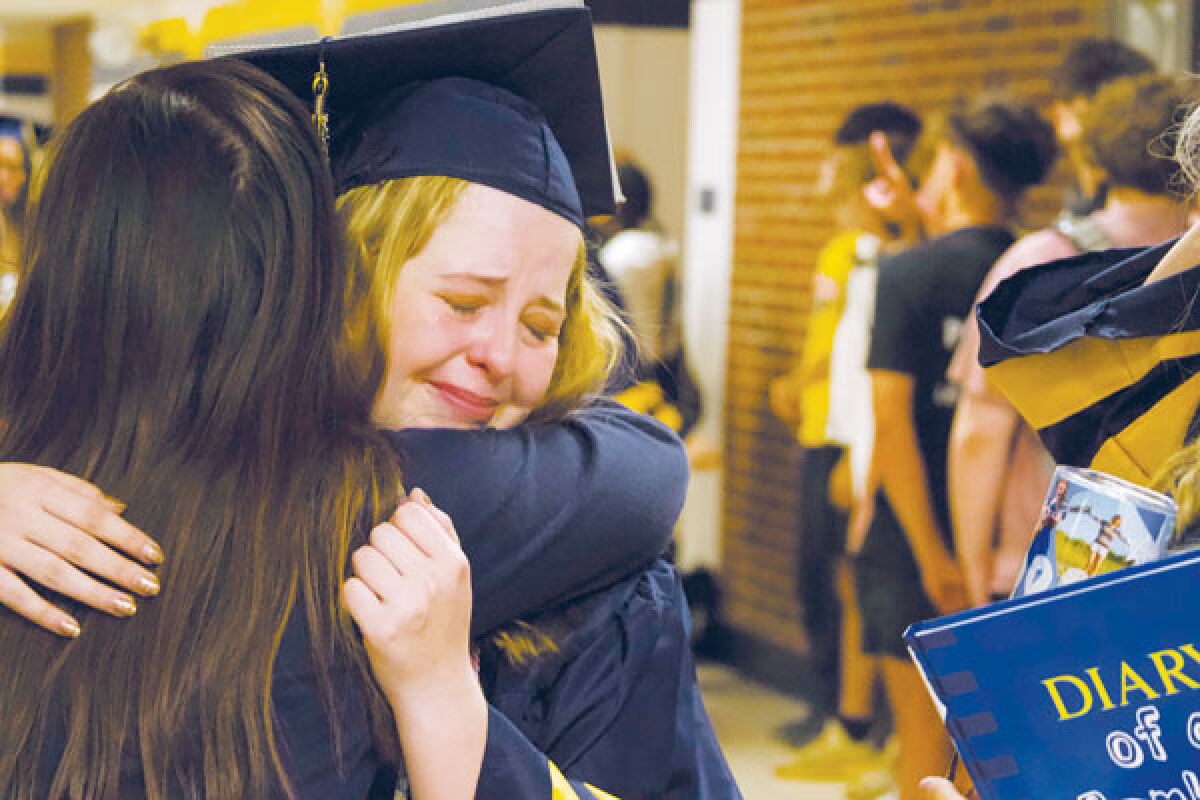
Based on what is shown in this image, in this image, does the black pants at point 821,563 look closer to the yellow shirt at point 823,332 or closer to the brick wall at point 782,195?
the yellow shirt at point 823,332

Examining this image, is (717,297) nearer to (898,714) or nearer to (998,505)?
(898,714)

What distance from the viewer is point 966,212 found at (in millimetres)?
3729

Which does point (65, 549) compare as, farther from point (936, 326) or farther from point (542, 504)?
point (936, 326)

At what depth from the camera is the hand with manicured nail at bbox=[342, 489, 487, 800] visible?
112cm

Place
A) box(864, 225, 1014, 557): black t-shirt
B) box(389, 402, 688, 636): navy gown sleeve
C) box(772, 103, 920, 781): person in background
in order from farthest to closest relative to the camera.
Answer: box(772, 103, 920, 781): person in background → box(864, 225, 1014, 557): black t-shirt → box(389, 402, 688, 636): navy gown sleeve

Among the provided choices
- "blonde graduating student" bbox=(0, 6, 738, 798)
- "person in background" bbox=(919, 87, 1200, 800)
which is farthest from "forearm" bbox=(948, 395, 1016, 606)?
"blonde graduating student" bbox=(0, 6, 738, 798)

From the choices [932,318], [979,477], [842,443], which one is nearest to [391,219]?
[979,477]

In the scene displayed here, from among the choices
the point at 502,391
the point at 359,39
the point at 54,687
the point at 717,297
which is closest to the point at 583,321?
the point at 502,391

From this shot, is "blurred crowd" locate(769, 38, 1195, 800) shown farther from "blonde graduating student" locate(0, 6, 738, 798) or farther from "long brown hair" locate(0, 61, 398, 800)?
"long brown hair" locate(0, 61, 398, 800)

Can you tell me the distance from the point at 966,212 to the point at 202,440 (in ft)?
9.56

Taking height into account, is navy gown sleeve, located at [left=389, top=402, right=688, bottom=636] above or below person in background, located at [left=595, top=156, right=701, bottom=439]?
above

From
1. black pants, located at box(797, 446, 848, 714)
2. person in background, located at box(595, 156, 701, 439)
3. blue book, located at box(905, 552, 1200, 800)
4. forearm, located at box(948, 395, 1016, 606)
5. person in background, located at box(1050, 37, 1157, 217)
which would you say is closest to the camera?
blue book, located at box(905, 552, 1200, 800)

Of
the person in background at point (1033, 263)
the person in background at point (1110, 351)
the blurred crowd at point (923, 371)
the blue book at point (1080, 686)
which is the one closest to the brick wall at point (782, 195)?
the blurred crowd at point (923, 371)

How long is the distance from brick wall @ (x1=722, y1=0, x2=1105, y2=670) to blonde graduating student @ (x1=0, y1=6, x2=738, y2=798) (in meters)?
3.94
